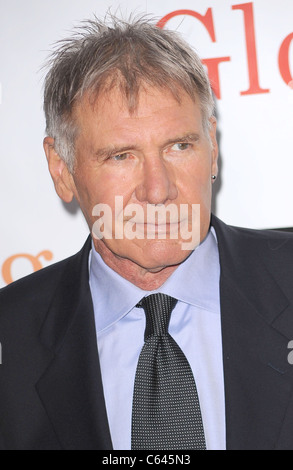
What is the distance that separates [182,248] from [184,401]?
0.34 meters

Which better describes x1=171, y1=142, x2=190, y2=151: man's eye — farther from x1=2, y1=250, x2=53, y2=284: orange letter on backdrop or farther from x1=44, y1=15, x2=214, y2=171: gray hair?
x1=2, y1=250, x2=53, y2=284: orange letter on backdrop

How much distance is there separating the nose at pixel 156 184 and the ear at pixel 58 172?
11.5 inches

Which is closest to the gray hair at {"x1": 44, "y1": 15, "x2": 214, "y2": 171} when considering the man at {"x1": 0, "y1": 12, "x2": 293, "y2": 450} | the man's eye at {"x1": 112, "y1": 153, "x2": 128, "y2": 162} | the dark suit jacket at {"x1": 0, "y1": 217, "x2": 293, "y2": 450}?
the man at {"x1": 0, "y1": 12, "x2": 293, "y2": 450}

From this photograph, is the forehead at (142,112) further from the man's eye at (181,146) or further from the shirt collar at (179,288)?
the shirt collar at (179,288)

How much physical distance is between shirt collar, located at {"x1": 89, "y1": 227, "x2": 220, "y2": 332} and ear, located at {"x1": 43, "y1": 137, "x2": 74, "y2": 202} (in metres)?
0.22

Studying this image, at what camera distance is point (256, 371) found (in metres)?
1.57

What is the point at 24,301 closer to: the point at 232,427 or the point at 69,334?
the point at 69,334

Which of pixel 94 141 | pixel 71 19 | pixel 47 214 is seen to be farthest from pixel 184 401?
pixel 71 19

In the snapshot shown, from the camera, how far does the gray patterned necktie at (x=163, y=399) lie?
1535 millimetres

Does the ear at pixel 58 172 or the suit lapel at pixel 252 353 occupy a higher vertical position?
the ear at pixel 58 172

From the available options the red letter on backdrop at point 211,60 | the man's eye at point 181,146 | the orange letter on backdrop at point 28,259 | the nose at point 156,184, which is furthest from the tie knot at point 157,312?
the red letter on backdrop at point 211,60

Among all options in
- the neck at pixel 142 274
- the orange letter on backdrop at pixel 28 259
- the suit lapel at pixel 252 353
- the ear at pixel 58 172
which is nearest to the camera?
the suit lapel at pixel 252 353
